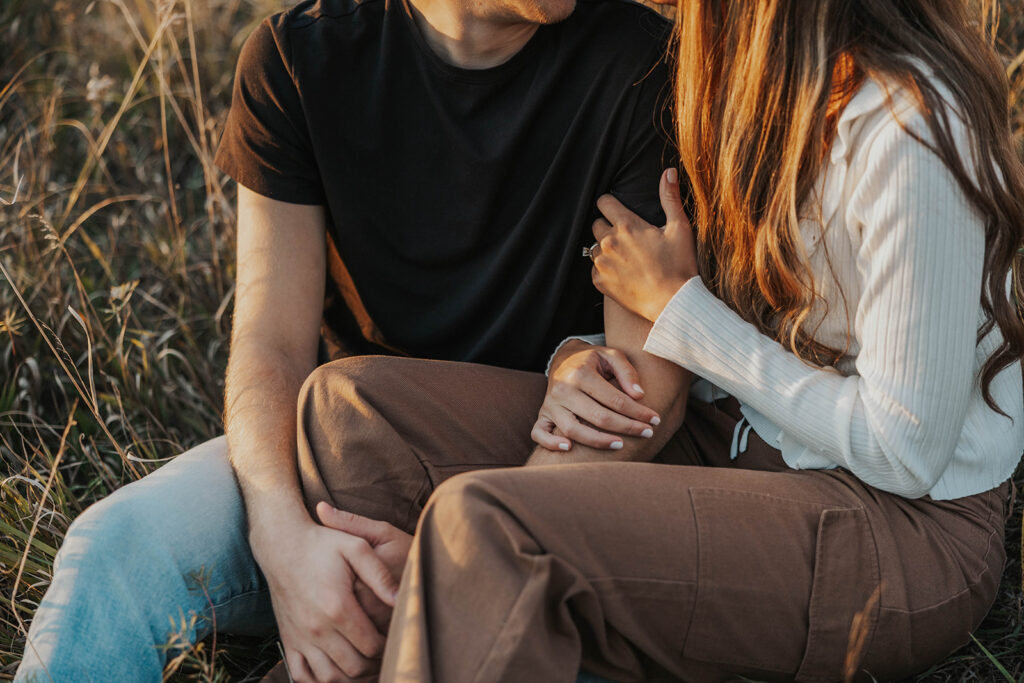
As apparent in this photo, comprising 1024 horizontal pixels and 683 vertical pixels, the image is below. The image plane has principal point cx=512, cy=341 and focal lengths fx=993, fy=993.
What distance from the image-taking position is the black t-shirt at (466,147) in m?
2.05

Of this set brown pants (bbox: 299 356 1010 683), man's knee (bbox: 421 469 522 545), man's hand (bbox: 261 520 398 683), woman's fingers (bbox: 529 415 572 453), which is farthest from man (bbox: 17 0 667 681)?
man's knee (bbox: 421 469 522 545)

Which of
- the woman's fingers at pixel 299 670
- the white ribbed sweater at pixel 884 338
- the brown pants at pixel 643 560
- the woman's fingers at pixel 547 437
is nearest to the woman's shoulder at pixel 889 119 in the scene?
the white ribbed sweater at pixel 884 338

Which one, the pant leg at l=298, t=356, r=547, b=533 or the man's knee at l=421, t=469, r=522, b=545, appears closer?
the man's knee at l=421, t=469, r=522, b=545

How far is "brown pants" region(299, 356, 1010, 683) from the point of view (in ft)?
4.65

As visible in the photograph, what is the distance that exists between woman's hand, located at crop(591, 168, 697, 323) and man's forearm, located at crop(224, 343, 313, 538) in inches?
27.3

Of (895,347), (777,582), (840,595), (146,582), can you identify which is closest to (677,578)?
(777,582)

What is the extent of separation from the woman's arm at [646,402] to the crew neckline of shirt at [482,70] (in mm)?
573

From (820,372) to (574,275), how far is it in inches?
24.9

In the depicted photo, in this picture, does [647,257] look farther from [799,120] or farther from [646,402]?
[799,120]

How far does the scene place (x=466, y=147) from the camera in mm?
2104

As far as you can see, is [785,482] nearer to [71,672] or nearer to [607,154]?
[607,154]

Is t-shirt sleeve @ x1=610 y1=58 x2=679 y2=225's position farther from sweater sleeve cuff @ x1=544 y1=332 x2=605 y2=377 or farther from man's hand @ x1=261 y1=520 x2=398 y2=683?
man's hand @ x1=261 y1=520 x2=398 y2=683

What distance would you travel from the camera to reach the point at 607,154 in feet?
6.77

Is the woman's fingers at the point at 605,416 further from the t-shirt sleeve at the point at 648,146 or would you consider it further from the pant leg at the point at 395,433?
the t-shirt sleeve at the point at 648,146
